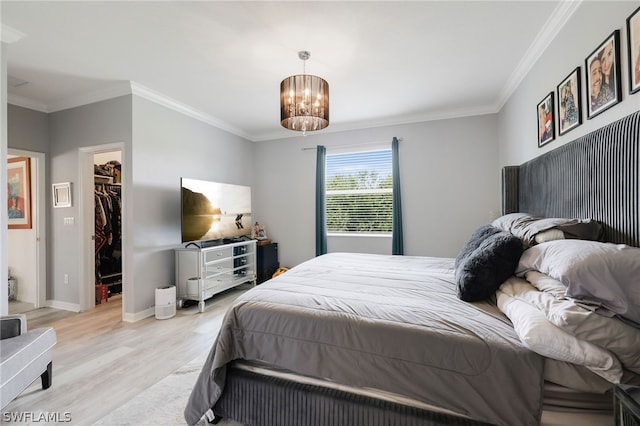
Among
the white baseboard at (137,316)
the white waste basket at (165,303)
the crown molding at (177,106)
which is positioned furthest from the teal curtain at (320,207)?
the white baseboard at (137,316)

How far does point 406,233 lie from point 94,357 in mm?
3917

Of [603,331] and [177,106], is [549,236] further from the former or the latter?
[177,106]

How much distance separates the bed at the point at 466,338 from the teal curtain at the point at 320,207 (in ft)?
9.14

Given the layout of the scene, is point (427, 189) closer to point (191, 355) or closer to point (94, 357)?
point (191, 355)

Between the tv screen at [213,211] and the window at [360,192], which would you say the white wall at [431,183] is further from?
the tv screen at [213,211]

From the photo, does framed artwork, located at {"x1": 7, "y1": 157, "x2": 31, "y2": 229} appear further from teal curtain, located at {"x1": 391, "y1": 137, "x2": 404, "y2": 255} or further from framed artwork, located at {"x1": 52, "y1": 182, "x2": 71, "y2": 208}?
teal curtain, located at {"x1": 391, "y1": 137, "x2": 404, "y2": 255}

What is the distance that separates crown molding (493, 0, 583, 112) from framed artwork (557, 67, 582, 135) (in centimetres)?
43

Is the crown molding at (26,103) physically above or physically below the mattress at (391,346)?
above

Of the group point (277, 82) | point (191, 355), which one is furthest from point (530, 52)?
point (191, 355)

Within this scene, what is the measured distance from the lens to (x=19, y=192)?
364 cm

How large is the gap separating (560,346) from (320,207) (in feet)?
12.5

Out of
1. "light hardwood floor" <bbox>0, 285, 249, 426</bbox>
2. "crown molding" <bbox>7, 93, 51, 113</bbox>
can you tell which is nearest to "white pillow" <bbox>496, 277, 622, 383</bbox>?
"light hardwood floor" <bbox>0, 285, 249, 426</bbox>

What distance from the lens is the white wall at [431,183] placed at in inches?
154

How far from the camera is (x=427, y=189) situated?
4.15 meters
